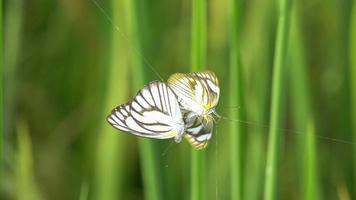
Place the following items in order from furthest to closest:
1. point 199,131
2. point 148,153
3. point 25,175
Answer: point 25,175, point 148,153, point 199,131

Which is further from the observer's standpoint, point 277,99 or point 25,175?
point 25,175

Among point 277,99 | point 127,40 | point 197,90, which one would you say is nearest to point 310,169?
point 277,99

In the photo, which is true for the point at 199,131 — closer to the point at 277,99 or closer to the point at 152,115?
the point at 152,115

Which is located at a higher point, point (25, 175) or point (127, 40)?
point (127, 40)

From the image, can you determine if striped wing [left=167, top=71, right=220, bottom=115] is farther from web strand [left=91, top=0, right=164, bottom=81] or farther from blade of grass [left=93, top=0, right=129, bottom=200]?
blade of grass [left=93, top=0, right=129, bottom=200]

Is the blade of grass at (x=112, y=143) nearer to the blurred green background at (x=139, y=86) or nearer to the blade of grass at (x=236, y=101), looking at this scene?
A: the blurred green background at (x=139, y=86)

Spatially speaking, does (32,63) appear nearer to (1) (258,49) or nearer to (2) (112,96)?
(2) (112,96)

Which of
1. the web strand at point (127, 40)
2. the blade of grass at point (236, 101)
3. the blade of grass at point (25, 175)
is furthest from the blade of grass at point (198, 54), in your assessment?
the blade of grass at point (25, 175)
